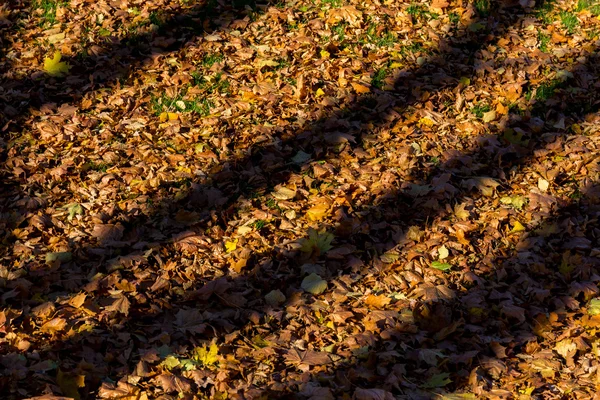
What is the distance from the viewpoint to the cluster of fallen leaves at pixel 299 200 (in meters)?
4.89

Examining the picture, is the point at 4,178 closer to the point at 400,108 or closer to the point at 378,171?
the point at 378,171

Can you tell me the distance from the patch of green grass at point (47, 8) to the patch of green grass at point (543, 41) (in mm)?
5145

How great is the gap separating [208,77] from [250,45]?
0.77 meters

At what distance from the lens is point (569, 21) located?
861 cm

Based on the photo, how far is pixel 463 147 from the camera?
6.97 metres

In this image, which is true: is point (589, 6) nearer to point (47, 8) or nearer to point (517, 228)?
point (517, 228)

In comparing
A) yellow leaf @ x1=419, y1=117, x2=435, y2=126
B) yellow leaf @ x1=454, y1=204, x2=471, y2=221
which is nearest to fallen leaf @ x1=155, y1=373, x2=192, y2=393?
yellow leaf @ x1=454, y1=204, x2=471, y2=221

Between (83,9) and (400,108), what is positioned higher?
(83,9)

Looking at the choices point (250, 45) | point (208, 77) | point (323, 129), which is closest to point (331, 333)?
point (323, 129)

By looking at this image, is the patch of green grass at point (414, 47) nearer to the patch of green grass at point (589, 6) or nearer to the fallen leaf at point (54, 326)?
Result: the patch of green grass at point (589, 6)

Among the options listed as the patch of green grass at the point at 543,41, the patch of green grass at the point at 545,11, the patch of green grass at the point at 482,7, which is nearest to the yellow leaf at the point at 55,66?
the patch of green grass at the point at 482,7

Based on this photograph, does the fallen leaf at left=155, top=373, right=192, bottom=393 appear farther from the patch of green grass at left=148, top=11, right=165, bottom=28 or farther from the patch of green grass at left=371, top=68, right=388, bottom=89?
Result: the patch of green grass at left=148, top=11, right=165, bottom=28

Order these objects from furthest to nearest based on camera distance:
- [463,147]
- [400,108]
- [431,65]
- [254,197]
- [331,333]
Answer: [431,65] → [400,108] → [463,147] → [254,197] → [331,333]

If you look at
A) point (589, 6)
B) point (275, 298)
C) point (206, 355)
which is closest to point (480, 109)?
point (589, 6)
